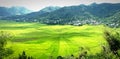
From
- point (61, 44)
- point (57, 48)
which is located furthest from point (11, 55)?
point (61, 44)

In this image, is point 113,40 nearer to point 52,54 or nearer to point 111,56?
point 111,56

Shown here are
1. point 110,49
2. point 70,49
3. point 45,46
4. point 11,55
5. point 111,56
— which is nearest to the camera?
point 111,56

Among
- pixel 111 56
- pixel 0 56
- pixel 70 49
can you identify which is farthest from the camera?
pixel 70 49

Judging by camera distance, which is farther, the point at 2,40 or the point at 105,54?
the point at 2,40

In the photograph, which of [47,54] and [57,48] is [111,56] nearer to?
[47,54]

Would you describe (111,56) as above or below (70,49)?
above

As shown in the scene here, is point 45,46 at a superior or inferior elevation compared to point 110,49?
inferior

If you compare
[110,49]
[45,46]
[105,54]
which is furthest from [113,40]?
[45,46]

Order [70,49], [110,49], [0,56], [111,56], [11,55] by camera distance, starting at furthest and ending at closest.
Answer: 1. [70,49]
2. [11,55]
3. [0,56]
4. [110,49]
5. [111,56]

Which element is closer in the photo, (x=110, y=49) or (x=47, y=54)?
(x=110, y=49)
